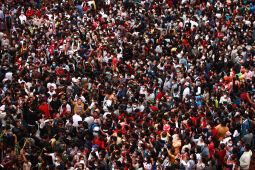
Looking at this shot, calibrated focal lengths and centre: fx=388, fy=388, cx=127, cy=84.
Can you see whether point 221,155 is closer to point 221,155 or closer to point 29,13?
point 221,155

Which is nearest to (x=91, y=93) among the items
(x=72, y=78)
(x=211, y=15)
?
(x=72, y=78)

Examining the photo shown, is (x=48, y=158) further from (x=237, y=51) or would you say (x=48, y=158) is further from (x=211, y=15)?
(x=211, y=15)

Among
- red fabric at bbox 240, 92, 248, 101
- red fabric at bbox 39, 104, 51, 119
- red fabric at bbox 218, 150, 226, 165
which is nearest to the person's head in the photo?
red fabric at bbox 218, 150, 226, 165

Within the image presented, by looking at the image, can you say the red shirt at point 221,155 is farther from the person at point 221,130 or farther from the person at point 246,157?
the person at point 221,130

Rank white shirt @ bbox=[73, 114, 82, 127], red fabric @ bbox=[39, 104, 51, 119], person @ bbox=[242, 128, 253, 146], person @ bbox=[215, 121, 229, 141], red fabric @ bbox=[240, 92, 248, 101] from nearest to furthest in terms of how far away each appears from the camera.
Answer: person @ bbox=[242, 128, 253, 146]
person @ bbox=[215, 121, 229, 141]
white shirt @ bbox=[73, 114, 82, 127]
red fabric @ bbox=[39, 104, 51, 119]
red fabric @ bbox=[240, 92, 248, 101]

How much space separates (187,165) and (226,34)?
31.9 feet

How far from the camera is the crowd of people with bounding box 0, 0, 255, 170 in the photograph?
9961 mm

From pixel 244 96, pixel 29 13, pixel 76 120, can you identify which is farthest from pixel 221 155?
pixel 29 13

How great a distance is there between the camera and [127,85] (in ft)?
46.2

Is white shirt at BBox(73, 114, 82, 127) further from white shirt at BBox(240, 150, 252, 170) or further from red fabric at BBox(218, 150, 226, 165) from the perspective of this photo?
white shirt at BBox(240, 150, 252, 170)

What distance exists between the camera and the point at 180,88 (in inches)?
535

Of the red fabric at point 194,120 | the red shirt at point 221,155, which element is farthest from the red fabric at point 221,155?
the red fabric at point 194,120

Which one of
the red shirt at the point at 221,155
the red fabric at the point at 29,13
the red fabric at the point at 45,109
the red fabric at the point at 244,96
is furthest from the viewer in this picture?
the red fabric at the point at 29,13

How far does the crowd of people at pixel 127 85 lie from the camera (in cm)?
996
